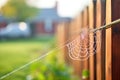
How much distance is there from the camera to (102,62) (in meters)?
3.31

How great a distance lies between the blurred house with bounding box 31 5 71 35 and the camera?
5142cm

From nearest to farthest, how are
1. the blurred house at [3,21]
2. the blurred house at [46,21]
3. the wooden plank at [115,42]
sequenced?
the wooden plank at [115,42] → the blurred house at [46,21] → the blurred house at [3,21]

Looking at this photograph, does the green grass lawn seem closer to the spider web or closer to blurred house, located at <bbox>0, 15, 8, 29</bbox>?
the spider web

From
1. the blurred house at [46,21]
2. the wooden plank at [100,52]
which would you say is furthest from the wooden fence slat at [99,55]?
the blurred house at [46,21]

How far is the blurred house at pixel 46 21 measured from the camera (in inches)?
2025

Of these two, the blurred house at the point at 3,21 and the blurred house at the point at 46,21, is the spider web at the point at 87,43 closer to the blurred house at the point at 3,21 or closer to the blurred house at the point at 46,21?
the blurred house at the point at 46,21

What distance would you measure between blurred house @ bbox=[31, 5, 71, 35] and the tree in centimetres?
146

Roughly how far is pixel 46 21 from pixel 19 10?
5.24m

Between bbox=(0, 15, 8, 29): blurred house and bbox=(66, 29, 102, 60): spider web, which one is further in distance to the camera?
bbox=(0, 15, 8, 29): blurred house

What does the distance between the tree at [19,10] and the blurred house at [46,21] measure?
1.46 m

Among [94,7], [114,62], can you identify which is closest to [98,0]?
[94,7]

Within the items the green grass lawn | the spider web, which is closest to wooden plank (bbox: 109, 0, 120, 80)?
the spider web

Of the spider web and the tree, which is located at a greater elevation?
the tree

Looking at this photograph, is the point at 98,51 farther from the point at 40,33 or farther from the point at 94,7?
the point at 40,33
